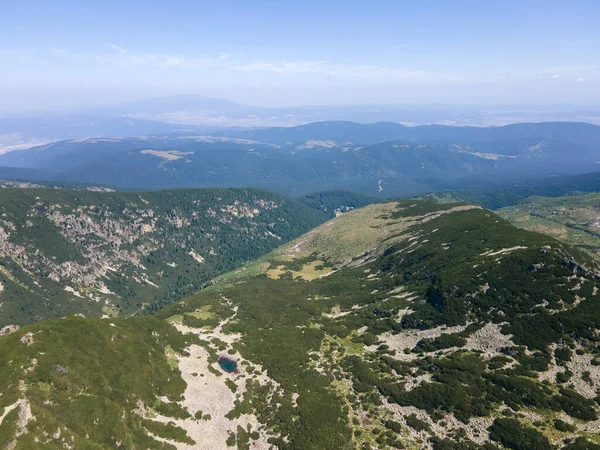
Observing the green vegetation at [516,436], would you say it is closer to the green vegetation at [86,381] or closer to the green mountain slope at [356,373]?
the green mountain slope at [356,373]

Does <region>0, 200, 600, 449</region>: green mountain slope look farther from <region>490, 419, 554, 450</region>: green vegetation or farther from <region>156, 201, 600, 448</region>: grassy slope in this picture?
<region>156, 201, 600, 448</region>: grassy slope

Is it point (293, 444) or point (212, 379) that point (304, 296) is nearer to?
point (212, 379)

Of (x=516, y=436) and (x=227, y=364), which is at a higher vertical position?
(x=516, y=436)

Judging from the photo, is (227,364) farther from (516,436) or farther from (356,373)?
(516,436)

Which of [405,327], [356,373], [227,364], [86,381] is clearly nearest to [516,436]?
[356,373]

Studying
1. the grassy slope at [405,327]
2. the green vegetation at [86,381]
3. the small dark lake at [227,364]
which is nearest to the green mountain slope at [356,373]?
the green vegetation at [86,381]
